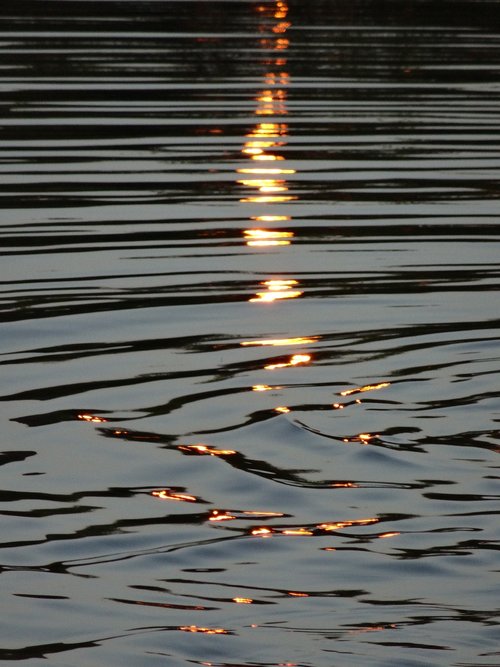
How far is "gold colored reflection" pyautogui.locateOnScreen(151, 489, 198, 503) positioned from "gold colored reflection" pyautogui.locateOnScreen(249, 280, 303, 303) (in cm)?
275

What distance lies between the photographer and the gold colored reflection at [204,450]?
5.37m

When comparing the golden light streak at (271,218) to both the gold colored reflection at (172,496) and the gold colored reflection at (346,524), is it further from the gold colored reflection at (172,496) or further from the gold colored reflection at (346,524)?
the gold colored reflection at (346,524)

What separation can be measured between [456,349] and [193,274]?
2069 mm

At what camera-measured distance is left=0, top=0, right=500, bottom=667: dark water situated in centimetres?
411

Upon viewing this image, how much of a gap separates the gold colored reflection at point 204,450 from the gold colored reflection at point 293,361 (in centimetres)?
103

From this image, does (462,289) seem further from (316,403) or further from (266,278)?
(316,403)

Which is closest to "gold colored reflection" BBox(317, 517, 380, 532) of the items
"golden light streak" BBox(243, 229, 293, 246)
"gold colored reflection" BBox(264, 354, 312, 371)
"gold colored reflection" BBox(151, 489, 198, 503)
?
"gold colored reflection" BBox(151, 489, 198, 503)

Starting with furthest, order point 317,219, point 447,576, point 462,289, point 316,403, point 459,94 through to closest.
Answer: point 459,94 → point 317,219 → point 462,289 → point 316,403 → point 447,576

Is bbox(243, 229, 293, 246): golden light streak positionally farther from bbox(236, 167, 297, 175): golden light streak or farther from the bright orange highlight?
the bright orange highlight

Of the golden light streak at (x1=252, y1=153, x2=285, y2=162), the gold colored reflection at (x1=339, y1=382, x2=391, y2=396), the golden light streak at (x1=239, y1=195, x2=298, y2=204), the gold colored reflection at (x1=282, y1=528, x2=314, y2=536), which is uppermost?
the golden light streak at (x1=252, y1=153, x2=285, y2=162)

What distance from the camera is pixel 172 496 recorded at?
499 cm

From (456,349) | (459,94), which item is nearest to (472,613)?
(456,349)

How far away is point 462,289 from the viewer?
26.1 feet

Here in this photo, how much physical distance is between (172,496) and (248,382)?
4.26ft
